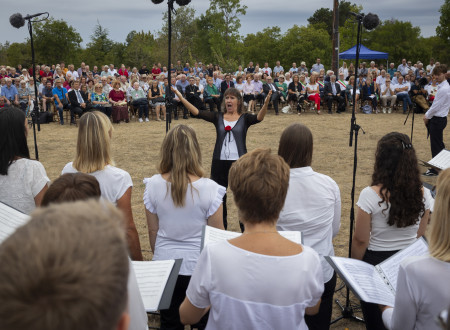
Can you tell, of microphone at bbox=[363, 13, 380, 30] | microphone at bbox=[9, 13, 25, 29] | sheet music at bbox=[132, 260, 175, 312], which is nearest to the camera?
sheet music at bbox=[132, 260, 175, 312]

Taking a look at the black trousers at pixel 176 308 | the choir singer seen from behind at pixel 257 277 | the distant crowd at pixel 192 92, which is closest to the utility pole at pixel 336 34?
the distant crowd at pixel 192 92

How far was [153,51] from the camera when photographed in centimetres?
3656

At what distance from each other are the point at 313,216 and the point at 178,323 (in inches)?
41.7

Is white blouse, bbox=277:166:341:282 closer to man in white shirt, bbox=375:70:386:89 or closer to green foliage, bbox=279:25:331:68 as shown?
man in white shirt, bbox=375:70:386:89

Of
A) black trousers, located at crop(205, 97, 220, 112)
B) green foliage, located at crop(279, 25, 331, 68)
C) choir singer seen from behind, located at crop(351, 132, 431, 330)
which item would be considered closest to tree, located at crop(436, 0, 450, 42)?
green foliage, located at crop(279, 25, 331, 68)

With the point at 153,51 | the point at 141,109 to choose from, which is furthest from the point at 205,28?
the point at 141,109

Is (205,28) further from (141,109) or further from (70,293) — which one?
(70,293)

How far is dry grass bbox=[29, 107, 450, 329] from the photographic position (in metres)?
5.95

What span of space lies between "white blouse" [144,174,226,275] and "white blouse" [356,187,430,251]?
0.85 m

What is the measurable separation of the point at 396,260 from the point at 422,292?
54 centimetres

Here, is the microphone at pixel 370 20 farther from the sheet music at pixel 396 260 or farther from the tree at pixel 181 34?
the tree at pixel 181 34

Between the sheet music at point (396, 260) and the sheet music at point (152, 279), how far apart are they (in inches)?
40.9

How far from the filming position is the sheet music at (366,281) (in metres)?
1.89

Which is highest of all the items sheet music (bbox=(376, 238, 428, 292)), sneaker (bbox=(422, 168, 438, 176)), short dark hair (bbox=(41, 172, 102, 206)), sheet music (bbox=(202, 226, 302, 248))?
short dark hair (bbox=(41, 172, 102, 206))
